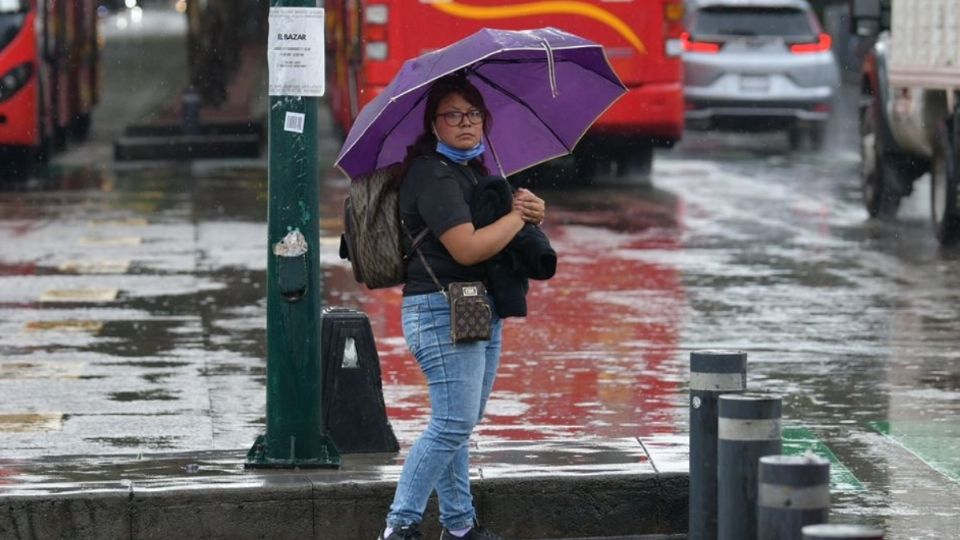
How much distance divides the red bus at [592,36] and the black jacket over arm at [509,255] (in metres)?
14.0

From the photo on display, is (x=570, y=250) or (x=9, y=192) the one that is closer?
(x=570, y=250)

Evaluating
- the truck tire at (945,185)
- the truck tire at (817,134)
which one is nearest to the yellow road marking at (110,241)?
the truck tire at (945,185)

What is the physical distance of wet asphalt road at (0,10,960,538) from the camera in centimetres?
1027

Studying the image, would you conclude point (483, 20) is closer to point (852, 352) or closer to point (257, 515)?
point (852, 352)

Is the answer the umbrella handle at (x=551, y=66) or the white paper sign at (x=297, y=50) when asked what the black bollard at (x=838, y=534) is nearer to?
the umbrella handle at (x=551, y=66)

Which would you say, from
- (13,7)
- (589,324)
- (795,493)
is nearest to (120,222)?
(13,7)

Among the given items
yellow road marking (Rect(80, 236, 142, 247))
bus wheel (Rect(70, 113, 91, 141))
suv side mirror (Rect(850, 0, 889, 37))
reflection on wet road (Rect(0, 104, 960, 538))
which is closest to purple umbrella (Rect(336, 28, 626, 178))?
reflection on wet road (Rect(0, 104, 960, 538))

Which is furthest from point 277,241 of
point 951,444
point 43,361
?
point 43,361

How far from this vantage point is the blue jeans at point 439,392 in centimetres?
755

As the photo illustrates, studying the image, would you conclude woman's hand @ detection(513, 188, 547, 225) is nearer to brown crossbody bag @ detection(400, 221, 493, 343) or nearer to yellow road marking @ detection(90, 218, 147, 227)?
brown crossbody bag @ detection(400, 221, 493, 343)

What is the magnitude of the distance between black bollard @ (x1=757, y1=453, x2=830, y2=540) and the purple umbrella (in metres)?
1.89

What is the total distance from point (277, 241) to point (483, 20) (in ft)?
43.6

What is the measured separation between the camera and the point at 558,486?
8.36 m

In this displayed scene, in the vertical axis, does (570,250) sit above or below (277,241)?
below
